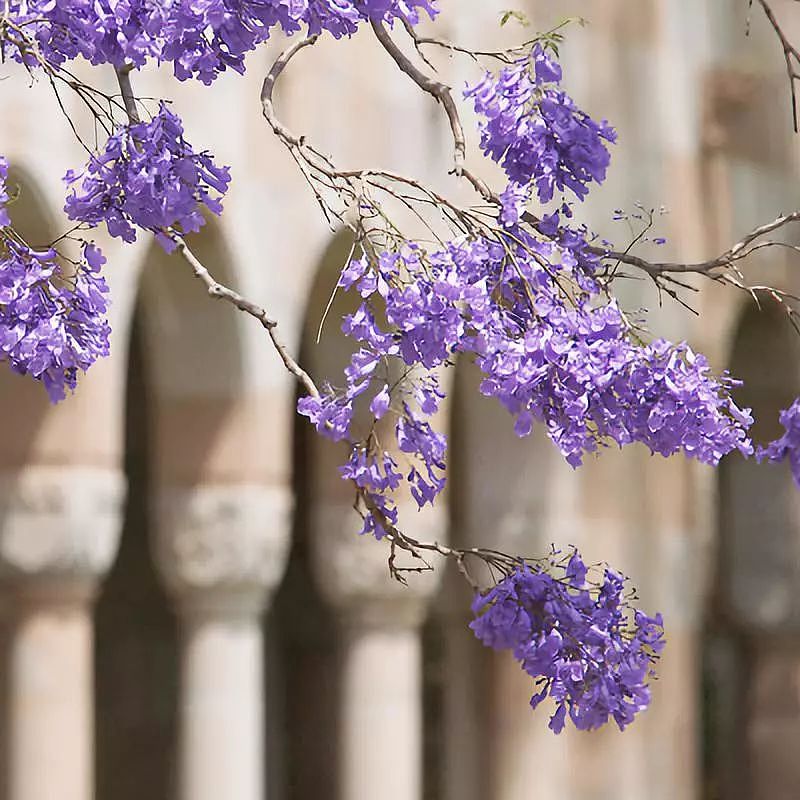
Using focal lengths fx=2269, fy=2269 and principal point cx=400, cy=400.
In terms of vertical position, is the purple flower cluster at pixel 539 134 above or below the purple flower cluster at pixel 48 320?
above

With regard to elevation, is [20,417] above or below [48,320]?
above

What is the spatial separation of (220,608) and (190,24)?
4.32 meters

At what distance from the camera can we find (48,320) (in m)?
2.94

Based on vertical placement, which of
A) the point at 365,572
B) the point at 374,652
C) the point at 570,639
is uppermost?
the point at 365,572

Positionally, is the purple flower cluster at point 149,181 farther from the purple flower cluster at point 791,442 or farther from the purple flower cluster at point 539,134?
the purple flower cluster at point 791,442

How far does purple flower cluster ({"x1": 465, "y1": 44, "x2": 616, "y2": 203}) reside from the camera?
308 centimetres

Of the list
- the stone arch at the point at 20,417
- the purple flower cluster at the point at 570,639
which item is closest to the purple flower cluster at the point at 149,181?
the purple flower cluster at the point at 570,639

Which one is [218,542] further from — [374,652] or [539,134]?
[539,134]

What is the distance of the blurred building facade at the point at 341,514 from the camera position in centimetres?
616

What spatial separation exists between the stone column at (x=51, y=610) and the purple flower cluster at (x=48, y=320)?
122 inches

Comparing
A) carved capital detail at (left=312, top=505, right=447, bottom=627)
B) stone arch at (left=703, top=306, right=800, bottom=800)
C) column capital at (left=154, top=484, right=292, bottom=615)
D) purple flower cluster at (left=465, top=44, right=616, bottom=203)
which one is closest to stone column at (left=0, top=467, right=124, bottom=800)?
column capital at (left=154, top=484, right=292, bottom=615)

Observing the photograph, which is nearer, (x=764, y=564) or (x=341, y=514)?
(x=341, y=514)

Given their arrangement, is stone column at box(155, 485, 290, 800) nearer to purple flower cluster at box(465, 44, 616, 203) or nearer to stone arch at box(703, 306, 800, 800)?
stone arch at box(703, 306, 800, 800)

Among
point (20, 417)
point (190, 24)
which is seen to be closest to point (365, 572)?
point (20, 417)
